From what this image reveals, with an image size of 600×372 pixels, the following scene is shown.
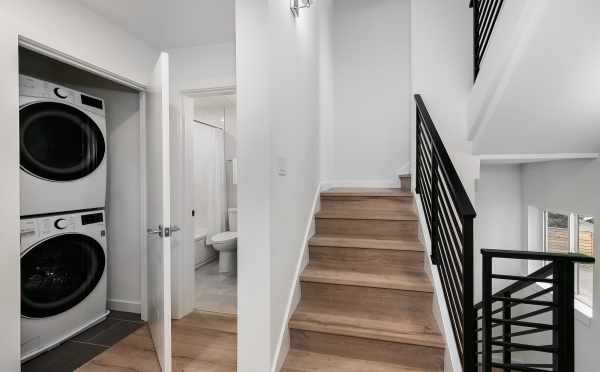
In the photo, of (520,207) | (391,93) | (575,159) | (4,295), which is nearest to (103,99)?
(4,295)

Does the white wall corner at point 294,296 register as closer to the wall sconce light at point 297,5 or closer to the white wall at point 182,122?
the white wall at point 182,122

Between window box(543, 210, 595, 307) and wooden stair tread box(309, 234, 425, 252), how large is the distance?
5.62 ft

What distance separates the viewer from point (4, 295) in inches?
62.3

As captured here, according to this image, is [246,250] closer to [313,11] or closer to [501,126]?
[501,126]

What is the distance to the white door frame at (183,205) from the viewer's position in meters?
2.68

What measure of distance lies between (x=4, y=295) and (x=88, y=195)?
3.43ft

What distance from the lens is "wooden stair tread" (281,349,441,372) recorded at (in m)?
1.66

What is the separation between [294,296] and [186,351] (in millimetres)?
897

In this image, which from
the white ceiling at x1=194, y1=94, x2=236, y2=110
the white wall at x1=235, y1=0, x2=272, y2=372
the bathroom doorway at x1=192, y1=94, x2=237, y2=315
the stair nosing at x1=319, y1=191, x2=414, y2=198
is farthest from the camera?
the white ceiling at x1=194, y1=94, x2=236, y2=110

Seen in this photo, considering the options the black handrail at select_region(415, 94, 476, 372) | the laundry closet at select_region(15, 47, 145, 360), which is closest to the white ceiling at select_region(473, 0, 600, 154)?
the black handrail at select_region(415, 94, 476, 372)

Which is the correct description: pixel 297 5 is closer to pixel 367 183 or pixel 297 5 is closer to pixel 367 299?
pixel 367 299

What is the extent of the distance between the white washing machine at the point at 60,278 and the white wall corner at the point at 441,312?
266 centimetres

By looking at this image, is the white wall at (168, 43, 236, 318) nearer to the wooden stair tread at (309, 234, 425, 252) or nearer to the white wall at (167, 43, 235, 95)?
the white wall at (167, 43, 235, 95)

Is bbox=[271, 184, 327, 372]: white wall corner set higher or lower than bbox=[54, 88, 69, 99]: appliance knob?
lower
